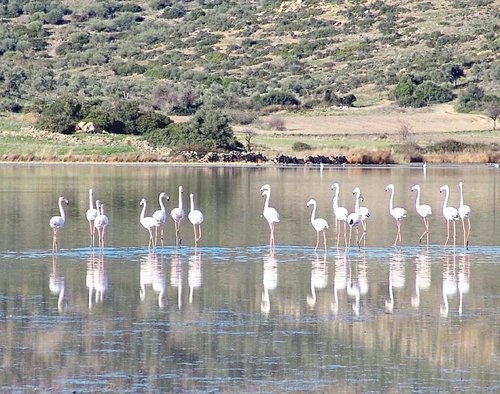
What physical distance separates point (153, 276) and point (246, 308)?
124 inches

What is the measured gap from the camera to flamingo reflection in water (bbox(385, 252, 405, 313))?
660 inches

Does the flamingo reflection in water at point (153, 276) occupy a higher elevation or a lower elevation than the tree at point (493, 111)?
lower

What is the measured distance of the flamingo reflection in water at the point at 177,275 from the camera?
17220mm

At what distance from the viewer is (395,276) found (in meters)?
19.4

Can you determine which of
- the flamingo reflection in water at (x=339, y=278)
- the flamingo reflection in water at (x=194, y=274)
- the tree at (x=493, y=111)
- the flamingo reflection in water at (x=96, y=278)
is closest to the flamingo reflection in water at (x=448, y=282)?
the flamingo reflection in water at (x=339, y=278)

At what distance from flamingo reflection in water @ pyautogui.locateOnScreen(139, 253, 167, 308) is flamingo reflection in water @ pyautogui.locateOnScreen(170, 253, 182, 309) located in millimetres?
140

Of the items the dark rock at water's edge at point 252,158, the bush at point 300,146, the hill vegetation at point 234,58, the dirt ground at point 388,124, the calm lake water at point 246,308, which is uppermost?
the hill vegetation at point 234,58

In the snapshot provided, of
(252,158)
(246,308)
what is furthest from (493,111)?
(246,308)

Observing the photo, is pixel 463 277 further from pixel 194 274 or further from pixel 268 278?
pixel 194 274

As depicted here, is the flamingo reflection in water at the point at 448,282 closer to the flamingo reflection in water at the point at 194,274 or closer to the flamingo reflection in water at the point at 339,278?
the flamingo reflection in water at the point at 339,278

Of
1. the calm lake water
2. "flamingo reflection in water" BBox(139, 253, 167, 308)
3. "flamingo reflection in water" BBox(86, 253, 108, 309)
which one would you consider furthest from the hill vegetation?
"flamingo reflection in water" BBox(86, 253, 108, 309)

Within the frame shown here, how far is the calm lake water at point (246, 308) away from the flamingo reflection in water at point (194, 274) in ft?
0.18

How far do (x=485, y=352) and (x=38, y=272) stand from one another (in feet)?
26.6

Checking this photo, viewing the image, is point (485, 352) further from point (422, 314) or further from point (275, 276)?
point (275, 276)
